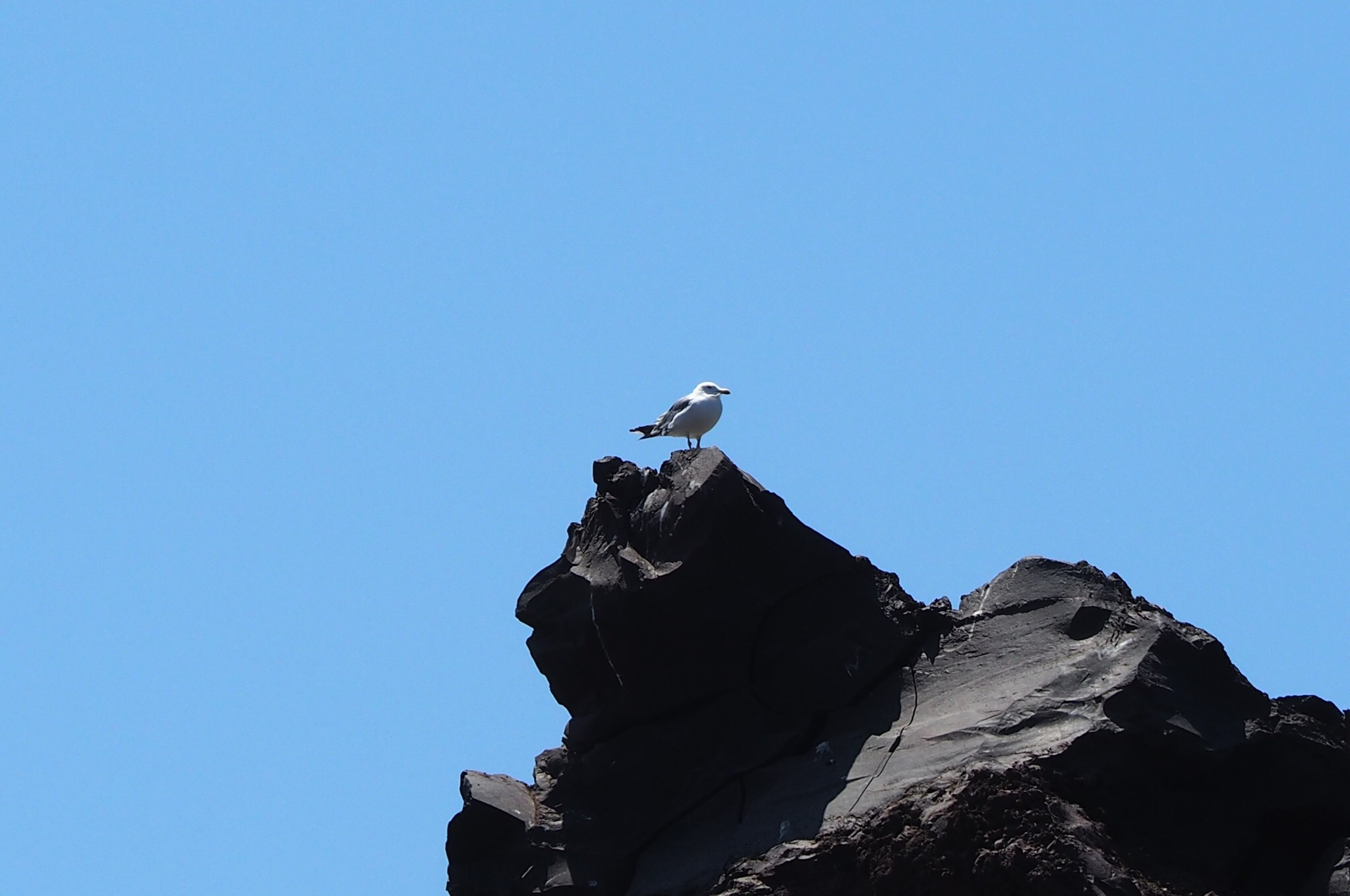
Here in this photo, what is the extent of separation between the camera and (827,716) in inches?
719

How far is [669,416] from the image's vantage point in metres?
22.1

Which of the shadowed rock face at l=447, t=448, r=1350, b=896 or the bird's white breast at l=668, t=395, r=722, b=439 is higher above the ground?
the bird's white breast at l=668, t=395, r=722, b=439

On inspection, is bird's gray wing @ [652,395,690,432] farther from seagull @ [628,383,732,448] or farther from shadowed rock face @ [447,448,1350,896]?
shadowed rock face @ [447,448,1350,896]

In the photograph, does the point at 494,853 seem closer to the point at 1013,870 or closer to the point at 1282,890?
the point at 1013,870

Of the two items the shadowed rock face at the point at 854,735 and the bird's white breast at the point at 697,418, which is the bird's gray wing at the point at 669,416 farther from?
the shadowed rock face at the point at 854,735

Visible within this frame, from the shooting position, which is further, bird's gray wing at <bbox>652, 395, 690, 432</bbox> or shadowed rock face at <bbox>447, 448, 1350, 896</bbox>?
bird's gray wing at <bbox>652, 395, 690, 432</bbox>

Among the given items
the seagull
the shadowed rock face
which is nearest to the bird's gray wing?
the seagull

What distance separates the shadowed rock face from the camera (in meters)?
16.4

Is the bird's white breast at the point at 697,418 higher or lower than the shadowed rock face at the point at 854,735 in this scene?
higher

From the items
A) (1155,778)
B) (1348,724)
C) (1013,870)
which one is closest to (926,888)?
(1013,870)

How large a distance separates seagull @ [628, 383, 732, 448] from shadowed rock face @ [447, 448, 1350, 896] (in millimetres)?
2426

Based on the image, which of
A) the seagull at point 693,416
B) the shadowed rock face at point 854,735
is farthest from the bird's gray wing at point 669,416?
the shadowed rock face at point 854,735

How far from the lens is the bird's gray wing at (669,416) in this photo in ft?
72.1

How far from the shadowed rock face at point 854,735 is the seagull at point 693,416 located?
7.96 ft
